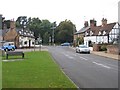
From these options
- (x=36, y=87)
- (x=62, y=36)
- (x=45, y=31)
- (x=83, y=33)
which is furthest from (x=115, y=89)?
(x=45, y=31)

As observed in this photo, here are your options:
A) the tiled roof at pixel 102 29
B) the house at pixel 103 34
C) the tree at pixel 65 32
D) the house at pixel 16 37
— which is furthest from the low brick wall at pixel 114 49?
the tree at pixel 65 32

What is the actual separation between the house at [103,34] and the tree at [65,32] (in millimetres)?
34290

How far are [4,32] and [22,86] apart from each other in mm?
89465

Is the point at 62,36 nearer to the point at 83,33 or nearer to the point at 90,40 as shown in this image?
the point at 83,33

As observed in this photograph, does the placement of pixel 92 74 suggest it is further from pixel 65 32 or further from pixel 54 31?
pixel 54 31

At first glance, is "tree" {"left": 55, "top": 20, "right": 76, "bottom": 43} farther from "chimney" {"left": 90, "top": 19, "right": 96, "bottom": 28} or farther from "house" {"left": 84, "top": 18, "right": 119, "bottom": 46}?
"house" {"left": 84, "top": 18, "right": 119, "bottom": 46}

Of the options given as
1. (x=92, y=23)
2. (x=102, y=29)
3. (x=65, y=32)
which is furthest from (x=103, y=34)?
(x=65, y=32)

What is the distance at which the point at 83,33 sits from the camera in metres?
109

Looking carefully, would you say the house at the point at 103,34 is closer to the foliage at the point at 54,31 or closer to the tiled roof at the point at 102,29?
the tiled roof at the point at 102,29


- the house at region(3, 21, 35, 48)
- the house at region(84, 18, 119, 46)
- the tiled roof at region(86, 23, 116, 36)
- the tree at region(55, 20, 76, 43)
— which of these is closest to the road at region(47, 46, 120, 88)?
A: the house at region(84, 18, 119, 46)

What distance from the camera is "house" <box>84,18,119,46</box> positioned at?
86.0 meters

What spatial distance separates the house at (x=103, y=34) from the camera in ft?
282

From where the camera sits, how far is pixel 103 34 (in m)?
89.6

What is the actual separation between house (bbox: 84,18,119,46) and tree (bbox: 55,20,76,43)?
34290mm
